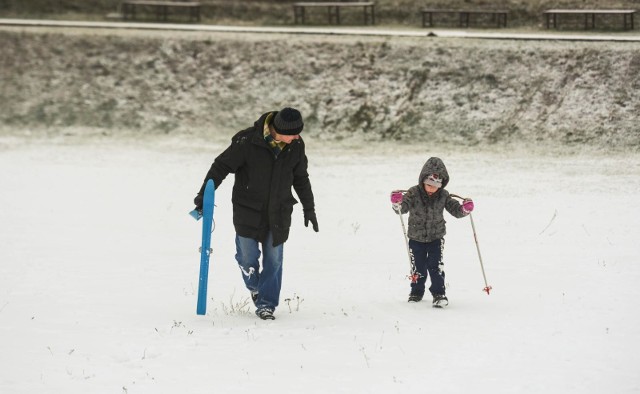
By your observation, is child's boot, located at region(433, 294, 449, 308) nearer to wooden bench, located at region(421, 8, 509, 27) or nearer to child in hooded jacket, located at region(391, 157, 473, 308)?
child in hooded jacket, located at region(391, 157, 473, 308)

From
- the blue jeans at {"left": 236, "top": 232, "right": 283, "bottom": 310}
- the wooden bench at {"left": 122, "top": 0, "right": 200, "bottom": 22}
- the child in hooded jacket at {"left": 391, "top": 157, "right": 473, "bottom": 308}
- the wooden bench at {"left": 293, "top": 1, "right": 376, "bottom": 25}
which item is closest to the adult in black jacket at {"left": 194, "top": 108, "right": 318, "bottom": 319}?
the blue jeans at {"left": 236, "top": 232, "right": 283, "bottom": 310}

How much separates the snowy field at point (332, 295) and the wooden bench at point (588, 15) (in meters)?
10.8

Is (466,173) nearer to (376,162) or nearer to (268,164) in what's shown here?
(376,162)

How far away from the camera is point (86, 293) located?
33.2ft

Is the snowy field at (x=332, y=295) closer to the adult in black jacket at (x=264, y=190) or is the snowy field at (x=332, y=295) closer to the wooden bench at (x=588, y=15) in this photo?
the adult in black jacket at (x=264, y=190)

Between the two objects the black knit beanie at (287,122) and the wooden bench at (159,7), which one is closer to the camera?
the black knit beanie at (287,122)

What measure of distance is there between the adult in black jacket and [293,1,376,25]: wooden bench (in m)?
24.4

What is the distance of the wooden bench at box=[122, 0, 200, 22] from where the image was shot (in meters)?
34.2

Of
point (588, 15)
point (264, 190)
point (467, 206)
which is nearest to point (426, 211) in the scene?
point (467, 206)

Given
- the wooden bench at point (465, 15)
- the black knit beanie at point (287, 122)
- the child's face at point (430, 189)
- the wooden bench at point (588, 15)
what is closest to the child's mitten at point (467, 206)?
the child's face at point (430, 189)

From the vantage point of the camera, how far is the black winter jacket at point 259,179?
8.54 m

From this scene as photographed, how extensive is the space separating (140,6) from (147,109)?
1145 centimetres

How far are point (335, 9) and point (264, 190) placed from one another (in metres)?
26.5

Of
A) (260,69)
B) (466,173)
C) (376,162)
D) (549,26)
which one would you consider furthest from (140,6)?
(466,173)
